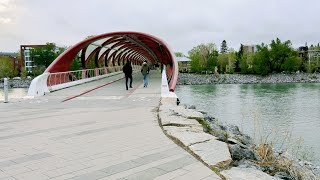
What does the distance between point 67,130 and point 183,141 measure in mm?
2806

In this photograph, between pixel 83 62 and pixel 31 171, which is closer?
pixel 31 171

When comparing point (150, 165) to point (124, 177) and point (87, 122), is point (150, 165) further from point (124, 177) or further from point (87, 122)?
point (87, 122)

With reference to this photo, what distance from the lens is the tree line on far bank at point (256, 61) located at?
74.8m

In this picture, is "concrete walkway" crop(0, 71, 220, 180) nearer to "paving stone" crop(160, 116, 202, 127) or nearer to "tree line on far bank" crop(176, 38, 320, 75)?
"paving stone" crop(160, 116, 202, 127)

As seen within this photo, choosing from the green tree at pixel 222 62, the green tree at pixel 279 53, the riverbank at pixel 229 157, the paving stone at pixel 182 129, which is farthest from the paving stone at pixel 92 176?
the green tree at pixel 222 62

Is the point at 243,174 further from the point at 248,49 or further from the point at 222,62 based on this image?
the point at 248,49

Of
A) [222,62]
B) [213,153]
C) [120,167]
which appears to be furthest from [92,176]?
[222,62]

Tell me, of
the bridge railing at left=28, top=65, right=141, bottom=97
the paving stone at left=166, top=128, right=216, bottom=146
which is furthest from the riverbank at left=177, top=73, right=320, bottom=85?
the paving stone at left=166, top=128, right=216, bottom=146

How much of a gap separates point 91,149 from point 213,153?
6.59 feet

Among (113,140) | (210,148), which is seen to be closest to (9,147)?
(113,140)

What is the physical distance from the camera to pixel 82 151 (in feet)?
17.6

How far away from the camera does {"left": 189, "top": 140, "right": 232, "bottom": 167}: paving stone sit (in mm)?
4652

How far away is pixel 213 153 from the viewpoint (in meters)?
5.02

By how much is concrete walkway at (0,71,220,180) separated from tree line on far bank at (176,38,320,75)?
7038 cm
